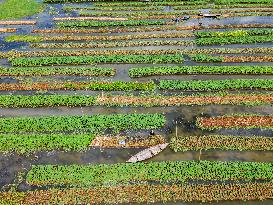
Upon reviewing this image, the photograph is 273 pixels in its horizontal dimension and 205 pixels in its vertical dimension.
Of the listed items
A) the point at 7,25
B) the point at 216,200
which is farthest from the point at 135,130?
the point at 7,25

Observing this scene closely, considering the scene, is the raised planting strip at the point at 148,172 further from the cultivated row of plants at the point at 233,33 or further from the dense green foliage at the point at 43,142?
the cultivated row of plants at the point at 233,33

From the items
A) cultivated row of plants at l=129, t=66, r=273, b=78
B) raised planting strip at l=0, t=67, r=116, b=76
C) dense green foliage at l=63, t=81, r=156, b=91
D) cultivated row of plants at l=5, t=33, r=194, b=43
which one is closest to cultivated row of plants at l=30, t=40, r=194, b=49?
cultivated row of plants at l=5, t=33, r=194, b=43

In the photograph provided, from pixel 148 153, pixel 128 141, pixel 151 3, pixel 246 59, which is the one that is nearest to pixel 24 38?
pixel 151 3

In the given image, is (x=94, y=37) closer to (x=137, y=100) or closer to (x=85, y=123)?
(x=137, y=100)

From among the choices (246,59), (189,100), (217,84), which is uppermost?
(246,59)

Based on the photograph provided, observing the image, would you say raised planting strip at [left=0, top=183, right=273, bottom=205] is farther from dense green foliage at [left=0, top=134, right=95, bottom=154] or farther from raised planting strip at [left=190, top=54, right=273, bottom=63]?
raised planting strip at [left=190, top=54, right=273, bottom=63]
